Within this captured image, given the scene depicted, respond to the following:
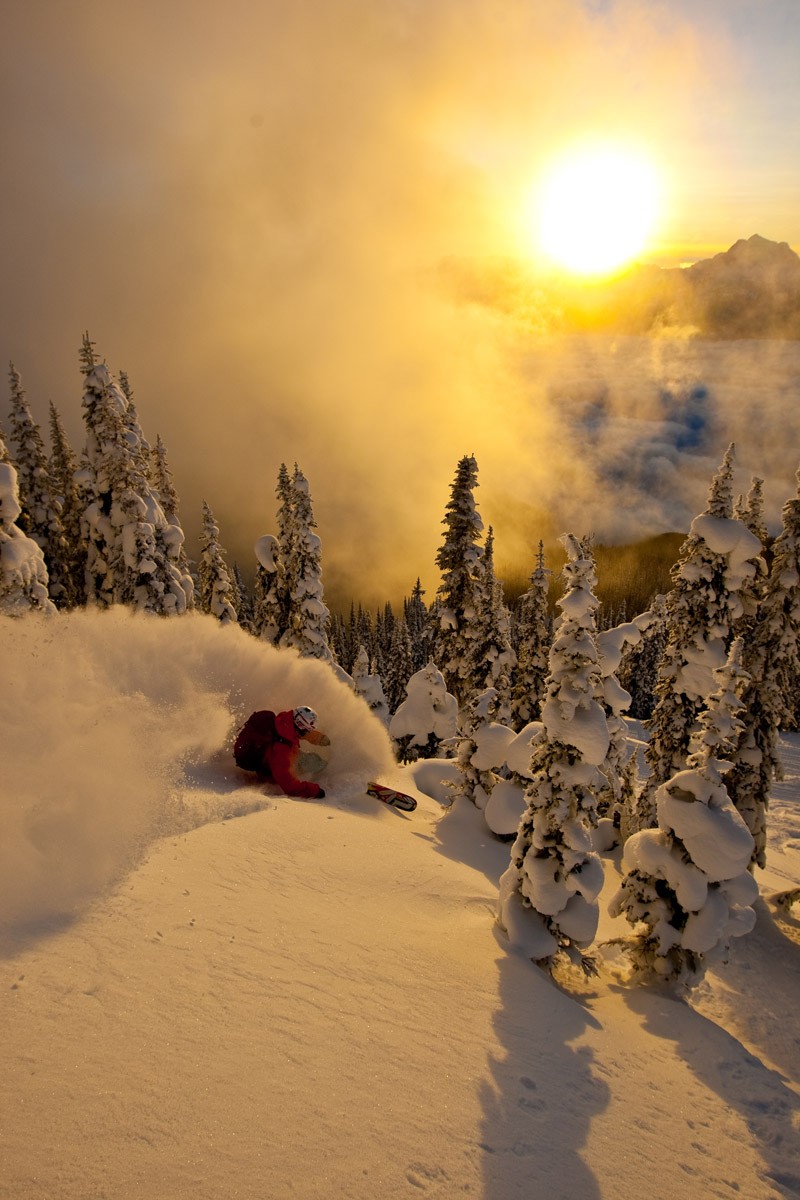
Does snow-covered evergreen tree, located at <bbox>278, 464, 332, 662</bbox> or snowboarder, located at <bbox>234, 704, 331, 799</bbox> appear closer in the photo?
snowboarder, located at <bbox>234, 704, 331, 799</bbox>

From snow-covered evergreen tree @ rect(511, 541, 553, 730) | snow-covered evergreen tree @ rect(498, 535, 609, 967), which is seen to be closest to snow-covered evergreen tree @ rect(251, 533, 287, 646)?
snow-covered evergreen tree @ rect(511, 541, 553, 730)

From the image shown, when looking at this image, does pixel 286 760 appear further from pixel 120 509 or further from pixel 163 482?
pixel 163 482

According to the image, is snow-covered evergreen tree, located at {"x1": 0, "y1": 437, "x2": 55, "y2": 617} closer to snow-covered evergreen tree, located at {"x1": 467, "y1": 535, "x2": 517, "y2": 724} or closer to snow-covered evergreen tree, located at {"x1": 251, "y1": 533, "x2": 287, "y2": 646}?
snow-covered evergreen tree, located at {"x1": 251, "y1": 533, "x2": 287, "y2": 646}

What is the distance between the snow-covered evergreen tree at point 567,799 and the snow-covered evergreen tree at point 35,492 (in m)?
29.7

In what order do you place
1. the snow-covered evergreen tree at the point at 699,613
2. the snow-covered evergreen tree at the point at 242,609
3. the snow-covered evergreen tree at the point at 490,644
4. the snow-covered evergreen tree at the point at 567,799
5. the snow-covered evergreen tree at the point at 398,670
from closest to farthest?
the snow-covered evergreen tree at the point at 567,799 → the snow-covered evergreen tree at the point at 699,613 → the snow-covered evergreen tree at the point at 490,644 → the snow-covered evergreen tree at the point at 242,609 → the snow-covered evergreen tree at the point at 398,670

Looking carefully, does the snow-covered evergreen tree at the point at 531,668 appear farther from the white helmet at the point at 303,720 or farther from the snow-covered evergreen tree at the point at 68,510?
the snow-covered evergreen tree at the point at 68,510

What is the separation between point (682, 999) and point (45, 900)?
10.6 m

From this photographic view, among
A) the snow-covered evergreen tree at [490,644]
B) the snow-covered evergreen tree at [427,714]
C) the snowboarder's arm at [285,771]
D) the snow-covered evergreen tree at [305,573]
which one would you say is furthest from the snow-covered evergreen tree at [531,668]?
the snowboarder's arm at [285,771]

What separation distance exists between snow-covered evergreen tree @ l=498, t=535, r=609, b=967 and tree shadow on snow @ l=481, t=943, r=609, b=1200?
1.52 metres

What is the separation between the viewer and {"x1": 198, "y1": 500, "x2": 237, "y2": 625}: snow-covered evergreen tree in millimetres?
Answer: 34688

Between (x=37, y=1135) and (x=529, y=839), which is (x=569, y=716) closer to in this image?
(x=529, y=839)

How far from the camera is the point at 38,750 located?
8070 millimetres

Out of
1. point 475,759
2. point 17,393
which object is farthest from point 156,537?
point 475,759

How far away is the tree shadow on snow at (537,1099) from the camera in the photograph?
4668 millimetres
